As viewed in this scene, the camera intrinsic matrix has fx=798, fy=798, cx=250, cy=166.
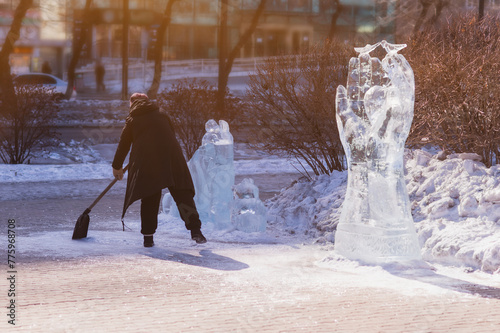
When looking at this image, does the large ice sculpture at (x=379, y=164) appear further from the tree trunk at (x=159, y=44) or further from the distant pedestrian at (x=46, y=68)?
the distant pedestrian at (x=46, y=68)

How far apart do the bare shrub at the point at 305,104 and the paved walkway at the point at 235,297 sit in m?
3.92

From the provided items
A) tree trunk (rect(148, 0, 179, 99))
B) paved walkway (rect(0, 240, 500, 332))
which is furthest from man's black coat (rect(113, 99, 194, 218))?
tree trunk (rect(148, 0, 179, 99))

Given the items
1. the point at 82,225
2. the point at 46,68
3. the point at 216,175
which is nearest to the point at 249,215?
the point at 216,175

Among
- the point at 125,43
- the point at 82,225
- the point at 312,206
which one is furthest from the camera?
the point at 125,43

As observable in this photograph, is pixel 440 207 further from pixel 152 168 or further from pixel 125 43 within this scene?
pixel 125 43

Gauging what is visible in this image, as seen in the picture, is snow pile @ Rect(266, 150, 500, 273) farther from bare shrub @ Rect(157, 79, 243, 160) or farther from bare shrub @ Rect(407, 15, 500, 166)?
bare shrub @ Rect(157, 79, 243, 160)

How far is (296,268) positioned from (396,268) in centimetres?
94

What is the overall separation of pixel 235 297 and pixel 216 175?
3711mm

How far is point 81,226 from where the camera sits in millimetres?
9016

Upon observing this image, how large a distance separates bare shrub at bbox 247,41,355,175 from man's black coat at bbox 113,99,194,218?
3.45 metres

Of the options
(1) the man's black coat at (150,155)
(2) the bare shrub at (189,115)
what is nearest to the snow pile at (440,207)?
(1) the man's black coat at (150,155)

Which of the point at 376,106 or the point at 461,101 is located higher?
the point at 461,101

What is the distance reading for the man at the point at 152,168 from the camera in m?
8.55

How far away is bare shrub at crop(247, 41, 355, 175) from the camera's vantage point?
38.7 ft
